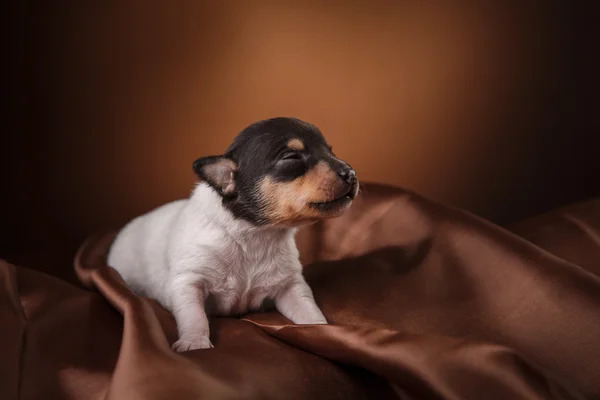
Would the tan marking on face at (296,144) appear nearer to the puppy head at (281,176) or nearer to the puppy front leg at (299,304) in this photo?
the puppy head at (281,176)

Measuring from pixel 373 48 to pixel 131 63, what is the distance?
1.01m

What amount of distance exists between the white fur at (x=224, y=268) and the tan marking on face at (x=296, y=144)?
0.85 ft

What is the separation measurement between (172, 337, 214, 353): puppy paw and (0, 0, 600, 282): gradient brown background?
4.41 ft

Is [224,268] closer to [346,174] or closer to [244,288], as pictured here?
[244,288]

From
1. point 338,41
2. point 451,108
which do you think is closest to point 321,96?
point 338,41

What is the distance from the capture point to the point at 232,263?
6.64ft

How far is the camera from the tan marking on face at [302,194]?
1796 mm

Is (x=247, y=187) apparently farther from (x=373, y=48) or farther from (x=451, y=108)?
(x=451, y=108)

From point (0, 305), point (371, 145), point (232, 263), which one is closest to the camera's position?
point (0, 305)

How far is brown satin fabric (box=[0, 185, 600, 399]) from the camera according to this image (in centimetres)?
156

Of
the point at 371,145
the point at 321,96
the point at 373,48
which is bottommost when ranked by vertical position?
the point at 371,145

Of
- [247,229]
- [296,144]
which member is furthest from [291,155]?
[247,229]

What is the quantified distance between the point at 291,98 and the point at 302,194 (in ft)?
4.54

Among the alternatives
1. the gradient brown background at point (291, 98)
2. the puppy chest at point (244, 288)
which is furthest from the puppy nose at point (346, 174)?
the gradient brown background at point (291, 98)
